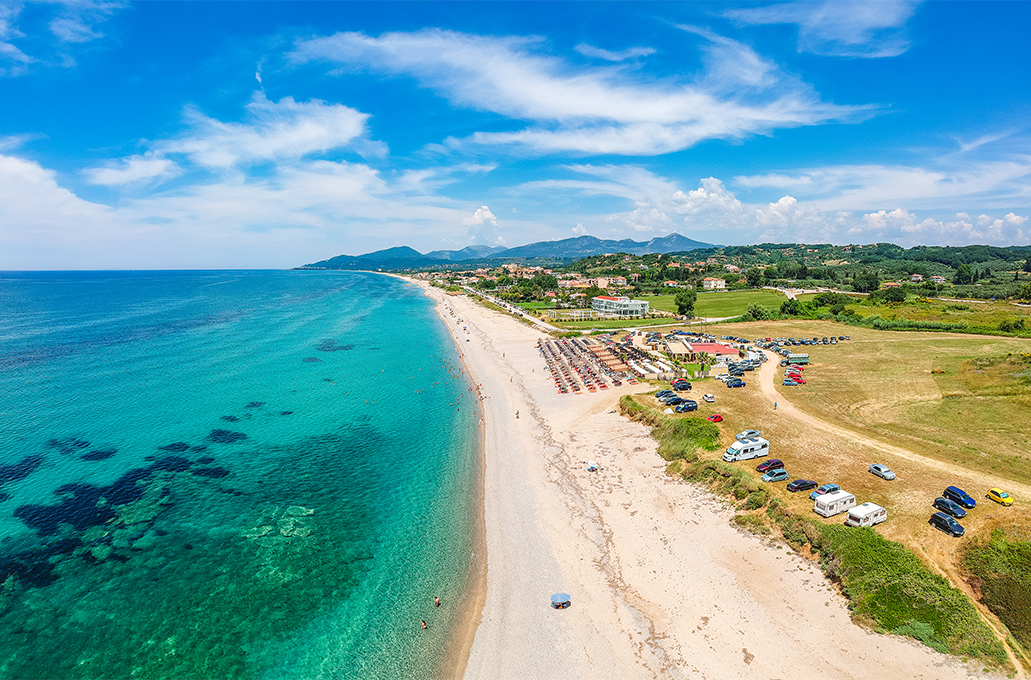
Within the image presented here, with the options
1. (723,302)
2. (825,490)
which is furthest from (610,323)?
(825,490)

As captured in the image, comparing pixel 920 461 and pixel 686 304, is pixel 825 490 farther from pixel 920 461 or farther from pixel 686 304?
pixel 686 304

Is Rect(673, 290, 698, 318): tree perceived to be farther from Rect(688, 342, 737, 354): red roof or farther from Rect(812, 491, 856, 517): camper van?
Rect(812, 491, 856, 517): camper van

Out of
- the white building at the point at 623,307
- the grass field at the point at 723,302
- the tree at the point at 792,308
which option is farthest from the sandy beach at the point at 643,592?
the grass field at the point at 723,302

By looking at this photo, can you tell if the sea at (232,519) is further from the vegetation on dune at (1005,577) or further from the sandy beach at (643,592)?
the vegetation on dune at (1005,577)

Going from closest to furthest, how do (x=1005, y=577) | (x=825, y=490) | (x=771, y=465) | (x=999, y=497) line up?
(x=1005, y=577)
(x=999, y=497)
(x=825, y=490)
(x=771, y=465)

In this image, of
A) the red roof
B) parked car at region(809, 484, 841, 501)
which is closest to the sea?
parked car at region(809, 484, 841, 501)

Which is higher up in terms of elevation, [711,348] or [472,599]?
[711,348]

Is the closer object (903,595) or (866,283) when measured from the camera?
(903,595)
